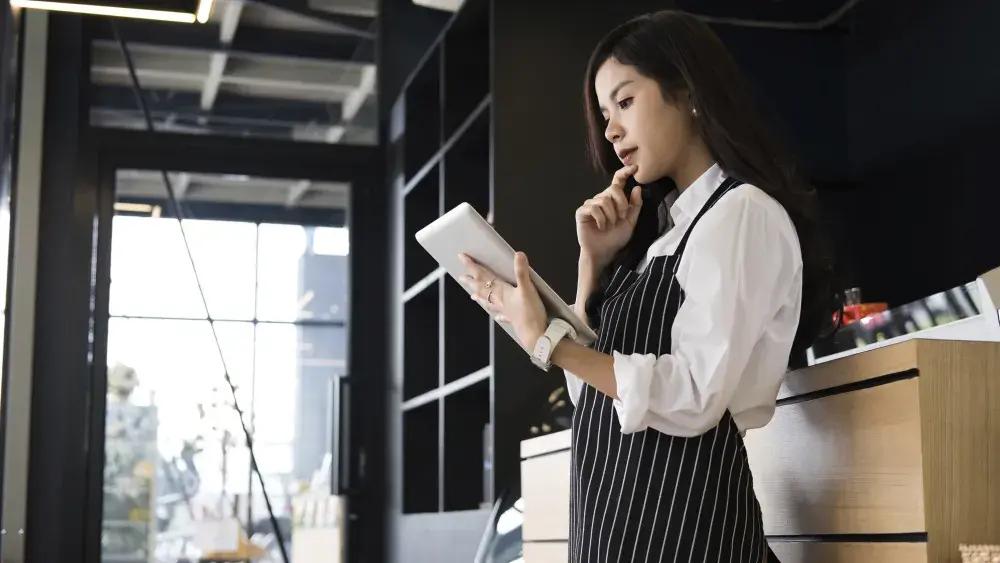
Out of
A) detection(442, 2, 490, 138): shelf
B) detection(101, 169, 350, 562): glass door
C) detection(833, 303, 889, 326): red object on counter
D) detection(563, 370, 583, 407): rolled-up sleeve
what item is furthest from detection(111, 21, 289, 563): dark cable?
detection(563, 370, 583, 407): rolled-up sleeve

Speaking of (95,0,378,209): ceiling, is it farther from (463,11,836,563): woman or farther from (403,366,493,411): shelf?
(463,11,836,563): woman

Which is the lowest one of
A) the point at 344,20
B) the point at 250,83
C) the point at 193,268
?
the point at 193,268

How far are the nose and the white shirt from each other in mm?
249

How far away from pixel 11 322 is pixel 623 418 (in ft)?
14.0

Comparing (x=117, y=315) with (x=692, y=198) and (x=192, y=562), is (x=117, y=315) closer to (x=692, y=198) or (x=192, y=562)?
(x=192, y=562)

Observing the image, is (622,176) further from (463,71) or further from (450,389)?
(463,71)

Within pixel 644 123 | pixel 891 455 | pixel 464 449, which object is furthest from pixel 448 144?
pixel 891 455

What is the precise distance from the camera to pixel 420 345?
5.19m

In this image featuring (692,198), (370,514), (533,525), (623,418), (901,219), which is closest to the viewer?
(623,418)

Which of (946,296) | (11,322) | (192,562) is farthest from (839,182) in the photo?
(11,322)

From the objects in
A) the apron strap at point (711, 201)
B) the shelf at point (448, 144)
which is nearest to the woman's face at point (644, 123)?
the apron strap at point (711, 201)

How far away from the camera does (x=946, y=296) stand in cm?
286

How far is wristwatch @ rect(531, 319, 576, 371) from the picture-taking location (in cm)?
154

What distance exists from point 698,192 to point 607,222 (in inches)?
7.9
